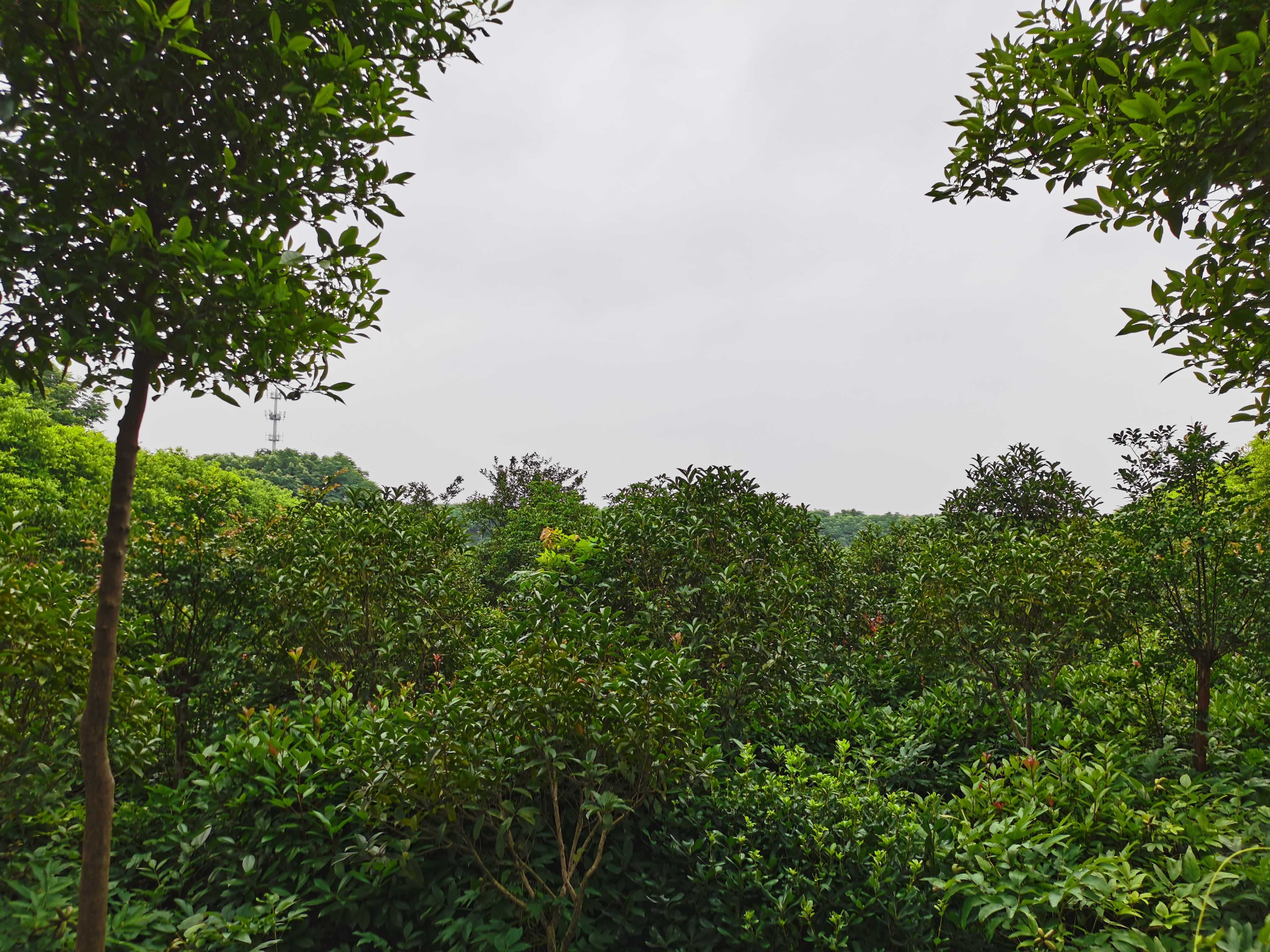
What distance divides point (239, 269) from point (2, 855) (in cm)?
356

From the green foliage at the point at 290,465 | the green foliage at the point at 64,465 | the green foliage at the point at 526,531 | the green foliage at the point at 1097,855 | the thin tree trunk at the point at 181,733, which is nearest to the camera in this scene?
the green foliage at the point at 1097,855

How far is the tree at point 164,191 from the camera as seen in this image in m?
2.41

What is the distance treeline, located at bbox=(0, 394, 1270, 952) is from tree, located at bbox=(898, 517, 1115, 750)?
36 millimetres

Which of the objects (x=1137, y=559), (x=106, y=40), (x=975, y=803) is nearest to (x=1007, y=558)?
(x=1137, y=559)

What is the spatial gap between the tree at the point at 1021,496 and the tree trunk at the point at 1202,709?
2.62 metres

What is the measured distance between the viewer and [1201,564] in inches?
233

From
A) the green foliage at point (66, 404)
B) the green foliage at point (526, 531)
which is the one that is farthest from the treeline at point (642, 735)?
the green foliage at point (66, 404)

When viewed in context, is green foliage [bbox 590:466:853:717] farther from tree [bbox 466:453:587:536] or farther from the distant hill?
the distant hill

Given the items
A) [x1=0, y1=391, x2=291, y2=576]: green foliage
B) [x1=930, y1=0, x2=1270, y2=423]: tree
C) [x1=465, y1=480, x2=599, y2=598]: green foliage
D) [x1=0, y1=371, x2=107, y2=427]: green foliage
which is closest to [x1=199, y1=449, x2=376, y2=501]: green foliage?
[x1=0, y1=371, x2=107, y2=427]: green foliage

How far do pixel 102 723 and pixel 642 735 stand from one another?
264 centimetres

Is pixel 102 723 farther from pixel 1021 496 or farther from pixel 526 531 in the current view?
pixel 526 531

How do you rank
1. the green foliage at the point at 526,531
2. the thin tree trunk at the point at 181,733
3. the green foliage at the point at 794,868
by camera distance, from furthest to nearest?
the green foliage at the point at 526,531, the thin tree trunk at the point at 181,733, the green foliage at the point at 794,868

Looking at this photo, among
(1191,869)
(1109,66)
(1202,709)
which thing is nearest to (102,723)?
(1109,66)

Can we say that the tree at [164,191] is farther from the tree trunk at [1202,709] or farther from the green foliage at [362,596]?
the tree trunk at [1202,709]
